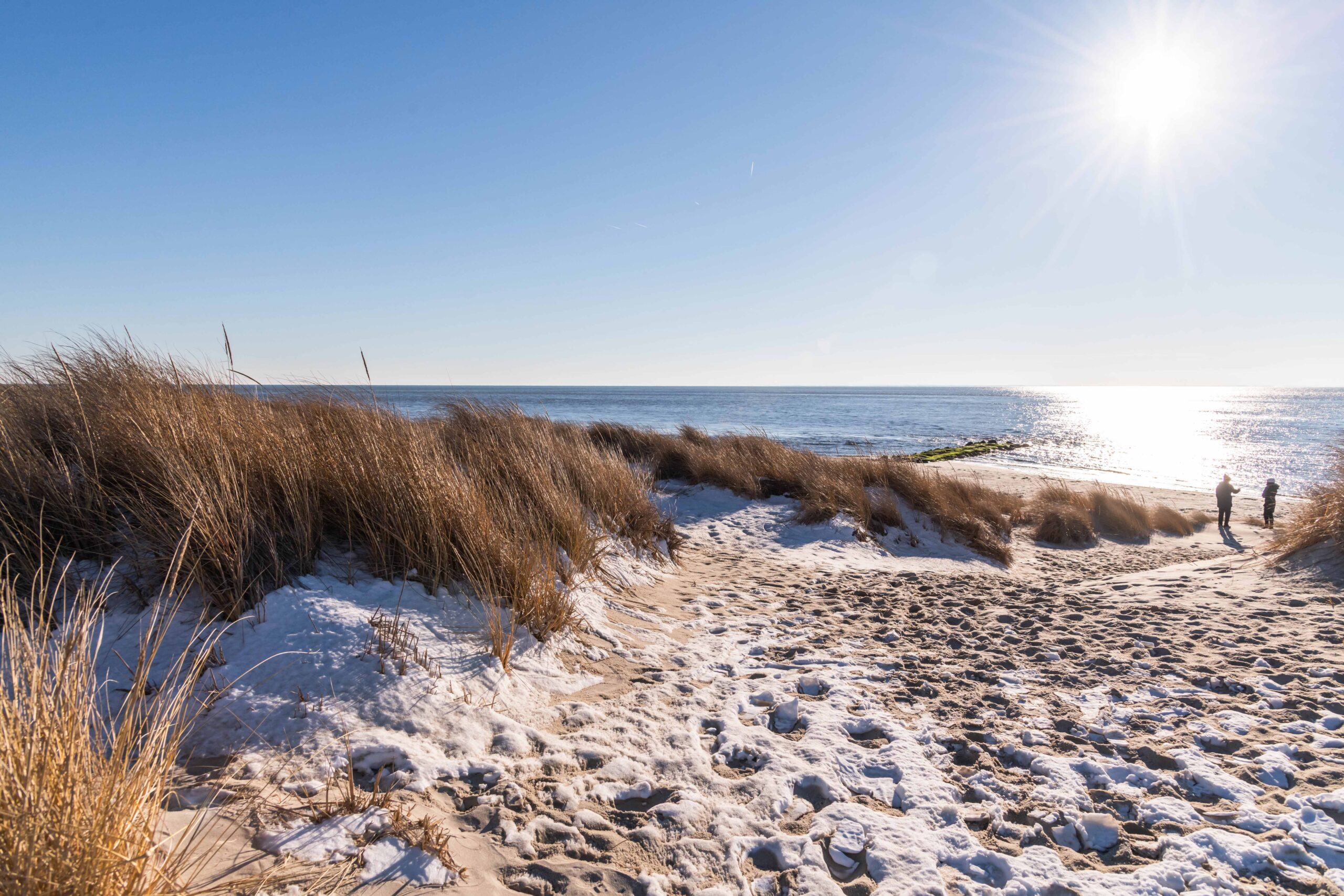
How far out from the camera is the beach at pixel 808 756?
209 centimetres

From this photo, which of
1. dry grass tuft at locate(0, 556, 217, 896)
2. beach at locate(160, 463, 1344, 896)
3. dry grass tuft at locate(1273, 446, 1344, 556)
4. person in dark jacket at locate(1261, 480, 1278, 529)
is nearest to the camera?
dry grass tuft at locate(0, 556, 217, 896)

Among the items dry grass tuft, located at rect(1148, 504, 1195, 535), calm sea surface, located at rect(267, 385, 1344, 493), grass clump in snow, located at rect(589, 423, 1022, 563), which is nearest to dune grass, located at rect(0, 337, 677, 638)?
calm sea surface, located at rect(267, 385, 1344, 493)

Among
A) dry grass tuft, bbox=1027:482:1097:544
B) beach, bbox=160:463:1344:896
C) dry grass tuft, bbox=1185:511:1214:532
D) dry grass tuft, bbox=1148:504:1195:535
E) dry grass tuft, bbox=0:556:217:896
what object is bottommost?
dry grass tuft, bbox=1185:511:1214:532

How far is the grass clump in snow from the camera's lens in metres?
9.06

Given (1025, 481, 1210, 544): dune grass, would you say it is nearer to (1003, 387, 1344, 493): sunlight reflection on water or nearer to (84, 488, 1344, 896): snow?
(84, 488, 1344, 896): snow

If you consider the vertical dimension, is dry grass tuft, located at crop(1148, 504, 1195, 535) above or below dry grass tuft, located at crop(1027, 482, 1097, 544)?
below

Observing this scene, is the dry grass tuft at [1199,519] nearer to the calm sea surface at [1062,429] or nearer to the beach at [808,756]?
the calm sea surface at [1062,429]

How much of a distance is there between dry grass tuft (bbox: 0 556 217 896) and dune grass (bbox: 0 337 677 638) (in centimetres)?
95

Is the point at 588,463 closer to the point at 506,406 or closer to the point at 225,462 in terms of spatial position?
the point at 506,406

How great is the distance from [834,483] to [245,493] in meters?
8.01

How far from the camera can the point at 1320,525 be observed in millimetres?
6465

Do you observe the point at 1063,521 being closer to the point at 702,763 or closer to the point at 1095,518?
the point at 1095,518

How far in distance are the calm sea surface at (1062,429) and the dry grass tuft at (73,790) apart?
4164mm

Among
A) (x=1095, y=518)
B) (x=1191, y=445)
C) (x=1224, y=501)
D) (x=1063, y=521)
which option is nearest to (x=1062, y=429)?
(x=1191, y=445)
